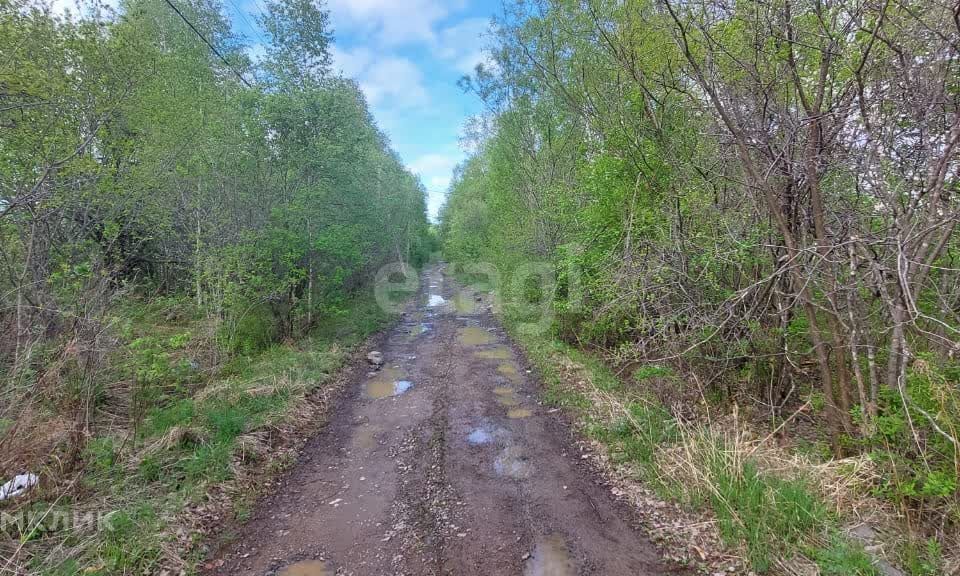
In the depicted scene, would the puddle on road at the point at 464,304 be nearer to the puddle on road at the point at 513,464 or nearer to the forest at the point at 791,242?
the forest at the point at 791,242

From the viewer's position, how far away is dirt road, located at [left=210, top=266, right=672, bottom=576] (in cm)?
306

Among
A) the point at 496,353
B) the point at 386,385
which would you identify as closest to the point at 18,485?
the point at 386,385

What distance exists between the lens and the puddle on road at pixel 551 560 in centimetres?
291

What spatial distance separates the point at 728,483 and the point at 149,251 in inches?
447

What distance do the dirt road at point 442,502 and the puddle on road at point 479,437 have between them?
0.04 ft

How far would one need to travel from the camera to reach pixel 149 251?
9.28 metres

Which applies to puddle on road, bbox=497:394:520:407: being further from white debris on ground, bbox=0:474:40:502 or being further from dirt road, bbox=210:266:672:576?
white debris on ground, bbox=0:474:40:502

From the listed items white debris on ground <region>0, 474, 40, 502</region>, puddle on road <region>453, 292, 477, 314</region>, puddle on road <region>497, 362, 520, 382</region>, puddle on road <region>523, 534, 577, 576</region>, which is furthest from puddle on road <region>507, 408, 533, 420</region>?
puddle on road <region>453, 292, 477, 314</region>

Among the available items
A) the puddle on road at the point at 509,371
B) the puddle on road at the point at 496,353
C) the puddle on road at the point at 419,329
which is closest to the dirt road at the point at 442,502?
the puddle on road at the point at 509,371

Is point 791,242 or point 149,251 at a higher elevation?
point 149,251

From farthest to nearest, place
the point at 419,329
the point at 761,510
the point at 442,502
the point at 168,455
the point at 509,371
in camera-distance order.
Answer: the point at 419,329, the point at 509,371, the point at 168,455, the point at 442,502, the point at 761,510

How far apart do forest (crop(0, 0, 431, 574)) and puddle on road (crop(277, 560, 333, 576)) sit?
0.92 metres

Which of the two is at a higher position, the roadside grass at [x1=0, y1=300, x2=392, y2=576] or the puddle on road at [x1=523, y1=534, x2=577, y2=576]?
the roadside grass at [x1=0, y1=300, x2=392, y2=576]

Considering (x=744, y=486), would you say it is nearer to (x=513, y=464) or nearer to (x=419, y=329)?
(x=513, y=464)
